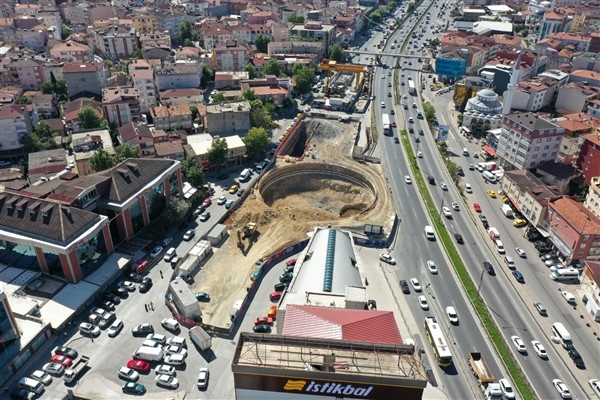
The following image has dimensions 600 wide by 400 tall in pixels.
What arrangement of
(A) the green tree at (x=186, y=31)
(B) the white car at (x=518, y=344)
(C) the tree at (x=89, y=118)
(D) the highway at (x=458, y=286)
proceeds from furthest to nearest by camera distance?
(A) the green tree at (x=186, y=31)
(C) the tree at (x=89, y=118)
(B) the white car at (x=518, y=344)
(D) the highway at (x=458, y=286)

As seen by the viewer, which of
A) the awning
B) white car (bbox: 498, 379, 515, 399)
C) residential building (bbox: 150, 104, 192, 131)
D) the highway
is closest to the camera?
white car (bbox: 498, 379, 515, 399)

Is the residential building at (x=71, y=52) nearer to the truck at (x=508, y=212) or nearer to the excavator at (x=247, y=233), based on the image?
the excavator at (x=247, y=233)

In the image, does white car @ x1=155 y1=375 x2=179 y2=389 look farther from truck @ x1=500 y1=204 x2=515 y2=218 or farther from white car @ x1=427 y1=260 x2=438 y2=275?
truck @ x1=500 y1=204 x2=515 y2=218

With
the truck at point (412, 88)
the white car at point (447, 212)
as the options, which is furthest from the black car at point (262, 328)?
the truck at point (412, 88)

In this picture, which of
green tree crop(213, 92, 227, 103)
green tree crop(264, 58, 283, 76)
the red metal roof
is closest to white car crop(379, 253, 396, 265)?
the red metal roof

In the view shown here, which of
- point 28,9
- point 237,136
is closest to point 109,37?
point 28,9

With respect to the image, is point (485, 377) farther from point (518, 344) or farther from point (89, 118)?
point (89, 118)
